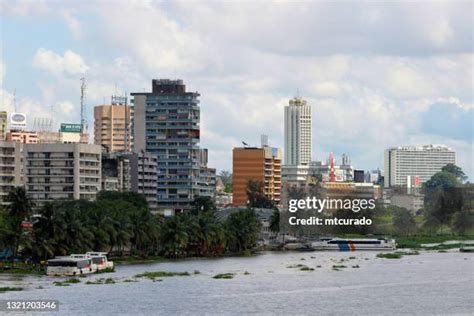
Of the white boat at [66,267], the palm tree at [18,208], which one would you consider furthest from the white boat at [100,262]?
the palm tree at [18,208]

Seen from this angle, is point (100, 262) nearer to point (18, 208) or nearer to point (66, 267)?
point (66, 267)

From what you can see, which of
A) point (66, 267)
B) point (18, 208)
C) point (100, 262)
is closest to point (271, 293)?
point (66, 267)

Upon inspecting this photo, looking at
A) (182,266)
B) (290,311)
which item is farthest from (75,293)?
(182,266)

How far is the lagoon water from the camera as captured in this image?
11531 centimetres

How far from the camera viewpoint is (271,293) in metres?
132

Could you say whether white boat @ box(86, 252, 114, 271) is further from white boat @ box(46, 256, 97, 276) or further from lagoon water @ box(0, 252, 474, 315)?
white boat @ box(46, 256, 97, 276)

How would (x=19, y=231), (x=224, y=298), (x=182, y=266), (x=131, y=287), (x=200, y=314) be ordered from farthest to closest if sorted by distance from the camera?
(x=182, y=266) → (x=19, y=231) → (x=131, y=287) → (x=224, y=298) → (x=200, y=314)

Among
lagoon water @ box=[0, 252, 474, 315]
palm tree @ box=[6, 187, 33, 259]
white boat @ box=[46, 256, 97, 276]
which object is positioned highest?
palm tree @ box=[6, 187, 33, 259]

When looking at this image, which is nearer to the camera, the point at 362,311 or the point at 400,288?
the point at 362,311

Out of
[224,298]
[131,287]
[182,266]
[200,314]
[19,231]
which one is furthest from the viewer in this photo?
[182,266]

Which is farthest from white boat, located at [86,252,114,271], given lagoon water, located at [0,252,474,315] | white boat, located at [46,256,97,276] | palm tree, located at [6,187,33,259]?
palm tree, located at [6,187,33,259]

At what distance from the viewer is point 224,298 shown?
411 feet

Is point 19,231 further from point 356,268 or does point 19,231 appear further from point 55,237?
point 356,268

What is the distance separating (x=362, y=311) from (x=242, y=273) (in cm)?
4869
